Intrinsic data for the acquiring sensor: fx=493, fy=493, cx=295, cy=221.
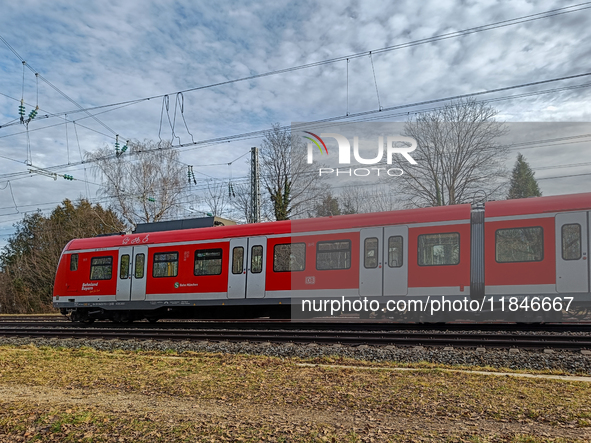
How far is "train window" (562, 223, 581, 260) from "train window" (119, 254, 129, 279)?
13818mm

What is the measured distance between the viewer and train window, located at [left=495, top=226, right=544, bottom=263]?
11555 millimetres

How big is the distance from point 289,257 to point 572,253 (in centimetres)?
735

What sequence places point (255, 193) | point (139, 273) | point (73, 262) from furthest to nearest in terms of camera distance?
Result: point (255, 193), point (73, 262), point (139, 273)

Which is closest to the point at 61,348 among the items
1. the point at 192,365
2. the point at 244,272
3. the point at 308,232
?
the point at 192,365

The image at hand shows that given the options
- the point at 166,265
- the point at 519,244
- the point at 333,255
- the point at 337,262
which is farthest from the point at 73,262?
the point at 519,244

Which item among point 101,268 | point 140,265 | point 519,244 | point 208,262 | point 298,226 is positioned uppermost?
point 298,226

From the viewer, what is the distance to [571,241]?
37.0 feet

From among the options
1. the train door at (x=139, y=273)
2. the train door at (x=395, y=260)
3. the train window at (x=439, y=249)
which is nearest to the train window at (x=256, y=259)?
the train door at (x=395, y=260)

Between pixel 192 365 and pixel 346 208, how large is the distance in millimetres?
29471

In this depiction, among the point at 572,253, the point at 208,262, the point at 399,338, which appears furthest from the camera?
the point at 208,262

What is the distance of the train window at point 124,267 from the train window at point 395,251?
972cm

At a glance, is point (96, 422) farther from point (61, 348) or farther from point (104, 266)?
point (104, 266)

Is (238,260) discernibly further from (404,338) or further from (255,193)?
(255,193)

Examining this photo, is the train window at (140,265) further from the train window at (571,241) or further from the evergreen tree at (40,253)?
the evergreen tree at (40,253)
